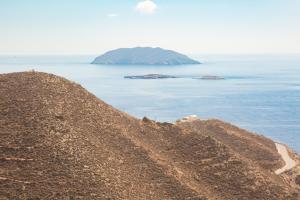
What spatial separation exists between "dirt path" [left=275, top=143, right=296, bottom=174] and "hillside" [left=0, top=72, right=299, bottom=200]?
12.3 metres

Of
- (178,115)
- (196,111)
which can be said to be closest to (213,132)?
(178,115)

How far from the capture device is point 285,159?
6906cm

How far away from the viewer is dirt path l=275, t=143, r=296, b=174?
205ft

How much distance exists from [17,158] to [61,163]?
366 centimetres

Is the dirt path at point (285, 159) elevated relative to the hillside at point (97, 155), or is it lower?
lower

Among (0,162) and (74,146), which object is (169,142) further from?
(0,162)

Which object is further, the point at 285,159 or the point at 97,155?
the point at 285,159

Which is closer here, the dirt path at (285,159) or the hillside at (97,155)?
the hillside at (97,155)

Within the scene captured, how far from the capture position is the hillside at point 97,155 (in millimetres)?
35219

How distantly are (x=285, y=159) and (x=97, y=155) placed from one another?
40.0 meters

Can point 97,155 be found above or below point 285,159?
above

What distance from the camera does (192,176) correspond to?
44.3 meters

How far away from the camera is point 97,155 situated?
38.6 m

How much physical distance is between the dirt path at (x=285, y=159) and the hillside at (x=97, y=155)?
12.3m
